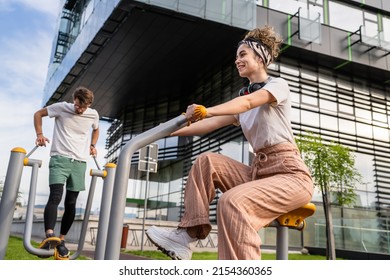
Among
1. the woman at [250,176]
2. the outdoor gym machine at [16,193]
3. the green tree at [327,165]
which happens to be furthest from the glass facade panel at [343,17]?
the woman at [250,176]

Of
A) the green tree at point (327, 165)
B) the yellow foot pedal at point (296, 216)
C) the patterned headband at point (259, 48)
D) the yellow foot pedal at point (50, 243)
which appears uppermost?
the green tree at point (327, 165)

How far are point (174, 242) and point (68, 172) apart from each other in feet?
7.90

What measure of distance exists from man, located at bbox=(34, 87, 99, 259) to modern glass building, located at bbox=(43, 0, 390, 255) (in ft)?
23.7

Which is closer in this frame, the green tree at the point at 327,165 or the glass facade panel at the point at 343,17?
the green tree at the point at 327,165

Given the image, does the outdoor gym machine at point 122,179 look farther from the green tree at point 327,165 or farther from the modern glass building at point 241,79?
the modern glass building at point 241,79

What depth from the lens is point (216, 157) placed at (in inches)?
75.8

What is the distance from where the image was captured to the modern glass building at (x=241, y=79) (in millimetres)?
11523

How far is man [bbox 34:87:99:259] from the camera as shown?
371 cm

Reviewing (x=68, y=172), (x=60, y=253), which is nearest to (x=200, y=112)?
(x=60, y=253)

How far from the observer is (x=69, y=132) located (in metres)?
3.86

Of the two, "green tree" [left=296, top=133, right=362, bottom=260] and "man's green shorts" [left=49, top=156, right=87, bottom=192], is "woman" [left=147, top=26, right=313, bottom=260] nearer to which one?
"man's green shorts" [left=49, top=156, right=87, bottom=192]

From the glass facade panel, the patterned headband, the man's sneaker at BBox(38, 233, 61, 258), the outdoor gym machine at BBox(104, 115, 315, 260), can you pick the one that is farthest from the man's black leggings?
the glass facade panel
